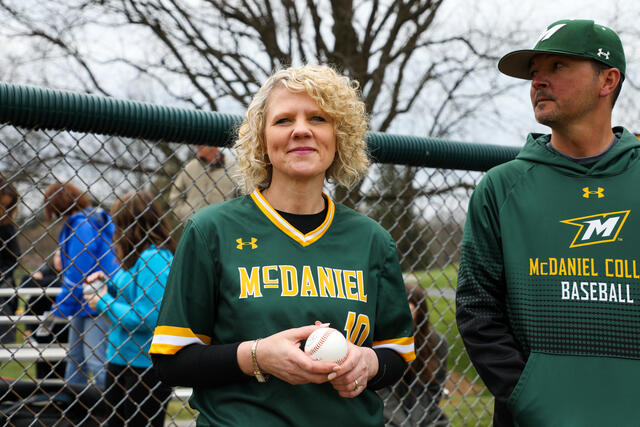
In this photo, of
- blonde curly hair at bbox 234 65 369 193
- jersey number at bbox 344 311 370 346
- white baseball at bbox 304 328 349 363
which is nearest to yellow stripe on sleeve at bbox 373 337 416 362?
jersey number at bbox 344 311 370 346

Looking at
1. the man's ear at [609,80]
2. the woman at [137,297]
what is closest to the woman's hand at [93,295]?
the woman at [137,297]

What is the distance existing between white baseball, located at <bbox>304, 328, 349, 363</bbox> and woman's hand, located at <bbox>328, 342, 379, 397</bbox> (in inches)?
1.1

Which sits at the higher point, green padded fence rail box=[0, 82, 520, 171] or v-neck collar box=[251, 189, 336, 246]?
green padded fence rail box=[0, 82, 520, 171]

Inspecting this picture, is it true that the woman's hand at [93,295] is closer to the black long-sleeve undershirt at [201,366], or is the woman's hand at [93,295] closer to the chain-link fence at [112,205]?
the chain-link fence at [112,205]

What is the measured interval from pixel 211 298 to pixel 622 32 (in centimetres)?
1040

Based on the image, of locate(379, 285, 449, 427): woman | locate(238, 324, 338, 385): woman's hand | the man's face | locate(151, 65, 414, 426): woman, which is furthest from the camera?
locate(379, 285, 449, 427): woman

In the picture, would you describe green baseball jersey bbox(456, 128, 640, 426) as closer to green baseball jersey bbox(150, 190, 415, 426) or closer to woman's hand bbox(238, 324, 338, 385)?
green baseball jersey bbox(150, 190, 415, 426)

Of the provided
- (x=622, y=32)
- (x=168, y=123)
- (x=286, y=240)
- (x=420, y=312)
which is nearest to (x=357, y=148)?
(x=286, y=240)

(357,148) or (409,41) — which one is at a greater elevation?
(409,41)

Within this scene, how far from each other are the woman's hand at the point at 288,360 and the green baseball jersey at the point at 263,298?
97 millimetres

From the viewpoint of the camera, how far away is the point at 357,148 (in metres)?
2.16

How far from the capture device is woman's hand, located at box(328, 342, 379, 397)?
5.51 ft

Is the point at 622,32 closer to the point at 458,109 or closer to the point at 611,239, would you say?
the point at 458,109

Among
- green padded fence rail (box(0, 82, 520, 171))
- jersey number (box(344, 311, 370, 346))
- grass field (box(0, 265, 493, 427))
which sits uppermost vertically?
green padded fence rail (box(0, 82, 520, 171))
